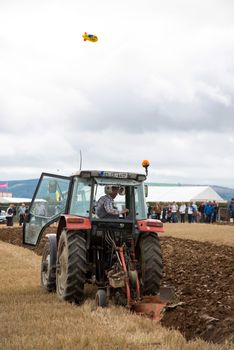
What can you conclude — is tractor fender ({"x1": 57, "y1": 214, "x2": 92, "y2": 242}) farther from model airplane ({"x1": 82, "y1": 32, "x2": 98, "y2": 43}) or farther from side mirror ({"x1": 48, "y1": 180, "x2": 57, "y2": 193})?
model airplane ({"x1": 82, "y1": 32, "x2": 98, "y2": 43})

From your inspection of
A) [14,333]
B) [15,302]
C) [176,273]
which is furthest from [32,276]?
[14,333]

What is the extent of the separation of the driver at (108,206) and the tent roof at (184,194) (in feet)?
146

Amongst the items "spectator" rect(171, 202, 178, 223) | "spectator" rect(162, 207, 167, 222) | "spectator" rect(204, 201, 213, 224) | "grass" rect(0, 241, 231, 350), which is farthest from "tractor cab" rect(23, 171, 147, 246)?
"spectator" rect(162, 207, 167, 222)

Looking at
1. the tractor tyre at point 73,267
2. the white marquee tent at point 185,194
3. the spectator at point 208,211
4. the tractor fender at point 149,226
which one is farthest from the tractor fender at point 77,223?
the white marquee tent at point 185,194

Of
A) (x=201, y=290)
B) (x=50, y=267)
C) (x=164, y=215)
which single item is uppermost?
(x=164, y=215)

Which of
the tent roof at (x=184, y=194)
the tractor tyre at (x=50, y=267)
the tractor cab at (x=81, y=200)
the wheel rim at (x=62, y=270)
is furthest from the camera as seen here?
the tent roof at (x=184, y=194)

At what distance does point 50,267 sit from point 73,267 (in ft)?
4.64

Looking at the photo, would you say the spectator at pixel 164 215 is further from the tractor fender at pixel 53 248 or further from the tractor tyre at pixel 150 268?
the tractor tyre at pixel 150 268

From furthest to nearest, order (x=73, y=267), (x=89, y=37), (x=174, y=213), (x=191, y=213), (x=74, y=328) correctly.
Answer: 1. (x=174, y=213)
2. (x=191, y=213)
3. (x=89, y=37)
4. (x=73, y=267)
5. (x=74, y=328)

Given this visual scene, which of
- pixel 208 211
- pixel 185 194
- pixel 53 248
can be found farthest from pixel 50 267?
pixel 185 194

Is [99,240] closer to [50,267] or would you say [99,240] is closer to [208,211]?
[50,267]

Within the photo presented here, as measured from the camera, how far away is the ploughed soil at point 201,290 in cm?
725

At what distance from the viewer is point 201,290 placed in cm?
999

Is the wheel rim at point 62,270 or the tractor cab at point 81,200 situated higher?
the tractor cab at point 81,200
